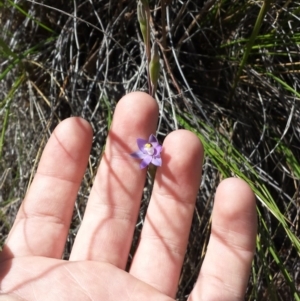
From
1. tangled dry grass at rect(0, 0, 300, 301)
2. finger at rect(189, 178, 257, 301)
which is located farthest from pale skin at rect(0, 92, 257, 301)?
tangled dry grass at rect(0, 0, 300, 301)

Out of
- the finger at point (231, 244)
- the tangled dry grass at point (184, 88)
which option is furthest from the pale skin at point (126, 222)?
the tangled dry grass at point (184, 88)

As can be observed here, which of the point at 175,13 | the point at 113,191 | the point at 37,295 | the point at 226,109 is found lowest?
the point at 37,295

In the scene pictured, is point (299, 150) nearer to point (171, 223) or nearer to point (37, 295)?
point (171, 223)

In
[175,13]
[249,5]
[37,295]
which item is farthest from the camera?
[175,13]

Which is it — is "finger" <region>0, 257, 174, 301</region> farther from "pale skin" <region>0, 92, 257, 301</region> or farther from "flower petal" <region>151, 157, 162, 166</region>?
"flower petal" <region>151, 157, 162, 166</region>

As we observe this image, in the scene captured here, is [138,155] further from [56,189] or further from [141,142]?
[56,189]

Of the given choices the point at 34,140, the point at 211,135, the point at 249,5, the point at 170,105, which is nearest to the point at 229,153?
the point at 211,135
